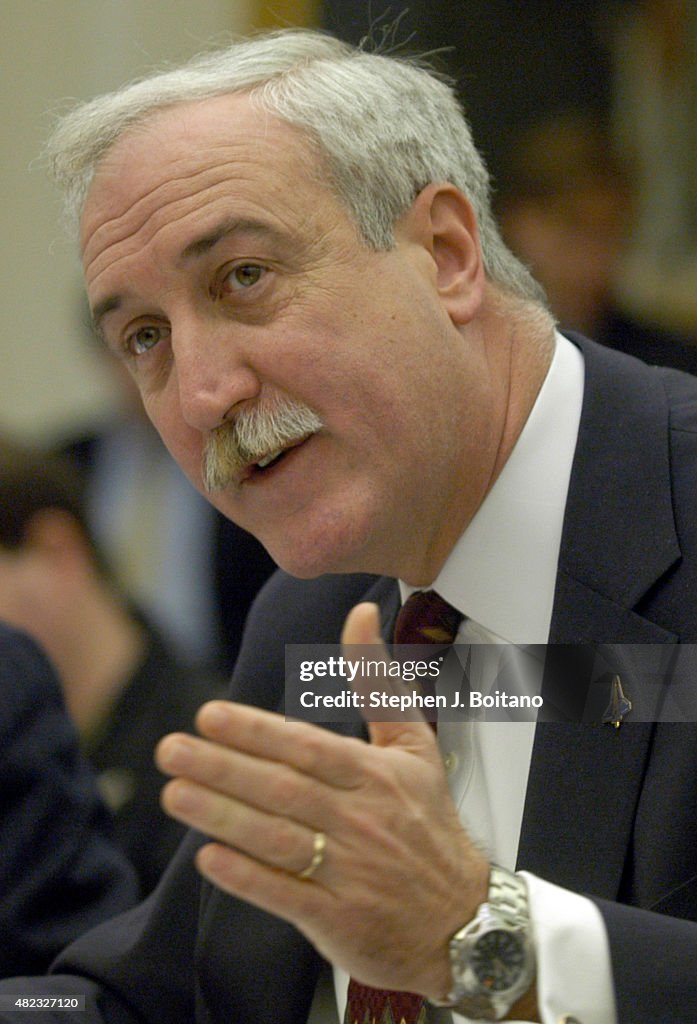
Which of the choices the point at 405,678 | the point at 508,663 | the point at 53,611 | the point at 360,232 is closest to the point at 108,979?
the point at 405,678

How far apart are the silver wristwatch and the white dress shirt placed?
0.32 metres

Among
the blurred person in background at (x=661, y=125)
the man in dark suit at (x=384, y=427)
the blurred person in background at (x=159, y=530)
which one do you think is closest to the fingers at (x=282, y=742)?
the man in dark suit at (x=384, y=427)

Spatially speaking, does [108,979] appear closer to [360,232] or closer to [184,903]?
[184,903]

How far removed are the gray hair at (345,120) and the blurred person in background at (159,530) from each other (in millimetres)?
2281

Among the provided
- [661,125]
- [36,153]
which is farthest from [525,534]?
[36,153]

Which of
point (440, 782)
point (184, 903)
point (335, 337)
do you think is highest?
point (335, 337)

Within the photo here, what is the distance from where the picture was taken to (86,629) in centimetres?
318

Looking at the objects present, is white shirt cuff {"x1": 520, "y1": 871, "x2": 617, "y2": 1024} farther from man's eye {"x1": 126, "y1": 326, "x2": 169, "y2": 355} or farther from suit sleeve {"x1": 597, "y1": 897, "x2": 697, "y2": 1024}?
man's eye {"x1": 126, "y1": 326, "x2": 169, "y2": 355}

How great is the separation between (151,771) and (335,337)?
152cm

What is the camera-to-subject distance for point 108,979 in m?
1.90

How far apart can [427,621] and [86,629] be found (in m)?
1.52

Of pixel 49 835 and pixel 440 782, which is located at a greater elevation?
pixel 440 782

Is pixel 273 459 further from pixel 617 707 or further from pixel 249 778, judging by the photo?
pixel 249 778

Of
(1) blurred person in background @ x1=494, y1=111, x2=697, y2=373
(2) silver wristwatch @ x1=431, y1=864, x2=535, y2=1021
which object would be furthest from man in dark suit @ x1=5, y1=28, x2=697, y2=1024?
(1) blurred person in background @ x1=494, y1=111, x2=697, y2=373
